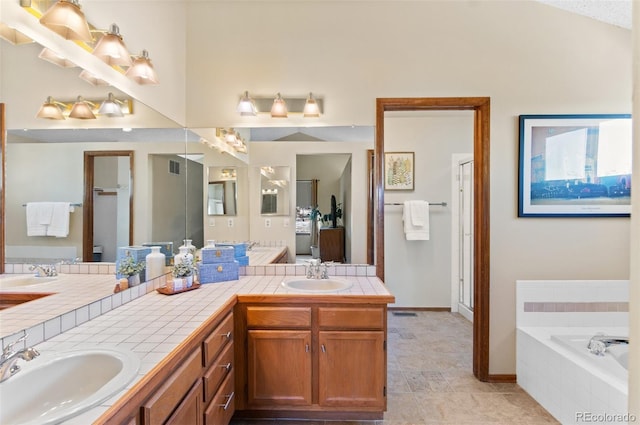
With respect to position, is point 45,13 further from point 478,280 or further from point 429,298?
point 429,298

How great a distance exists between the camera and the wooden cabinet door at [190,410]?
1136 mm

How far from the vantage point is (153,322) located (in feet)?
4.53

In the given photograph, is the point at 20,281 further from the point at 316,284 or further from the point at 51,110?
the point at 316,284

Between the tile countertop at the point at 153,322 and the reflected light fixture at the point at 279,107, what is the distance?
4.21 ft

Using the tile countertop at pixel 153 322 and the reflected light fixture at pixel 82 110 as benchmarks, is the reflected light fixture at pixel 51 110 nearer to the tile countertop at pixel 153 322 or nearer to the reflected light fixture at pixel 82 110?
the reflected light fixture at pixel 82 110

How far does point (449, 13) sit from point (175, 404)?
9.64 ft

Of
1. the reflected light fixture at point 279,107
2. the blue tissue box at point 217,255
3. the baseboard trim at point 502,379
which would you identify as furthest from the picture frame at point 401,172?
the blue tissue box at point 217,255

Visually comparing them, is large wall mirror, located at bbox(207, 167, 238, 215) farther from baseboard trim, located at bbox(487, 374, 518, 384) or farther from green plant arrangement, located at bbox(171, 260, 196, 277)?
baseboard trim, located at bbox(487, 374, 518, 384)

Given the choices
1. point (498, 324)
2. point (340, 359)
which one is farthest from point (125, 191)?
point (498, 324)

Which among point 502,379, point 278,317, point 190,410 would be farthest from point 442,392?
point 190,410

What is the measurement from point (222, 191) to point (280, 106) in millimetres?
813

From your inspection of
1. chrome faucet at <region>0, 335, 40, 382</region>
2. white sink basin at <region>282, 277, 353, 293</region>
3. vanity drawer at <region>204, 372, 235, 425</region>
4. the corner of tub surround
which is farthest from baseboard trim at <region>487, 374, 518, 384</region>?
chrome faucet at <region>0, 335, 40, 382</region>

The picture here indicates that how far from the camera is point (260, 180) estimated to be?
2.53 m

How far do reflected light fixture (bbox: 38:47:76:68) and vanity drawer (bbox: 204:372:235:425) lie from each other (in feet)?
5.40
